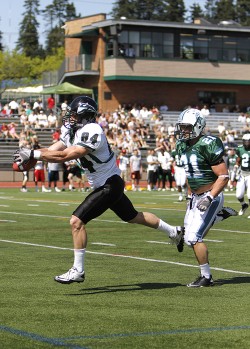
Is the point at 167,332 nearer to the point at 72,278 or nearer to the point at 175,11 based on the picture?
the point at 72,278

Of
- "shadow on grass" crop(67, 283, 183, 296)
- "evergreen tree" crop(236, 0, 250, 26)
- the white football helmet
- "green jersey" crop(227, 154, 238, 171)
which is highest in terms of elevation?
"evergreen tree" crop(236, 0, 250, 26)

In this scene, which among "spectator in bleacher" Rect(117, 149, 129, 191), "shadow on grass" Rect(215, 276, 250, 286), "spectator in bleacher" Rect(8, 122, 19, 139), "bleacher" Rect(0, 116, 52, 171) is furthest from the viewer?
"spectator in bleacher" Rect(8, 122, 19, 139)

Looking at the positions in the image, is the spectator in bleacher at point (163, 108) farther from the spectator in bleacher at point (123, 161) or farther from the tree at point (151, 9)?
the tree at point (151, 9)

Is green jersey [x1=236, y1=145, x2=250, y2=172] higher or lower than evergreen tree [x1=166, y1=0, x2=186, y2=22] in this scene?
lower

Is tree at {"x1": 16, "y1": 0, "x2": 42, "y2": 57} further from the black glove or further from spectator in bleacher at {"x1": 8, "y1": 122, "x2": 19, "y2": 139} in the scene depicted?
the black glove

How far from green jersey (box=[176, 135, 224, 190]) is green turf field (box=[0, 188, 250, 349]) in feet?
3.65

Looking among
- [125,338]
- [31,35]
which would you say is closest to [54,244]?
[125,338]

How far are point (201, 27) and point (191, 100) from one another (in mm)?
4803

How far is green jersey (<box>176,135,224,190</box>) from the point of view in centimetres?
1003

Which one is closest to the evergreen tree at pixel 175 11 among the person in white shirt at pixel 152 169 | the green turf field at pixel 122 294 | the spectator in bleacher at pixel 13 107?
the spectator in bleacher at pixel 13 107

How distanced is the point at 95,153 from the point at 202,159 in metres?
1.14

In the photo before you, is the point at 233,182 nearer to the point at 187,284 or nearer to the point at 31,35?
the point at 187,284

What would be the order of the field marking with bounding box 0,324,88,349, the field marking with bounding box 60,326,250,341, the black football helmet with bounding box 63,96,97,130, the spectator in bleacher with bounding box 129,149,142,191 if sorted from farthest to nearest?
1. the spectator in bleacher with bounding box 129,149,142,191
2. the black football helmet with bounding box 63,96,97,130
3. the field marking with bounding box 60,326,250,341
4. the field marking with bounding box 0,324,88,349

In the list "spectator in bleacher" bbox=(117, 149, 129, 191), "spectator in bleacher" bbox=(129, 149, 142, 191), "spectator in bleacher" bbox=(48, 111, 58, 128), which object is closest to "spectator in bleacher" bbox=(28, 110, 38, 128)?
"spectator in bleacher" bbox=(48, 111, 58, 128)
